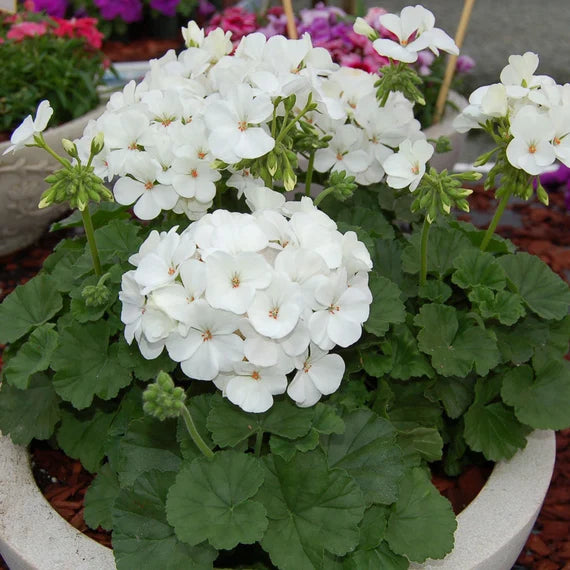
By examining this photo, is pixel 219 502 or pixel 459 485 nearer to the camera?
pixel 219 502

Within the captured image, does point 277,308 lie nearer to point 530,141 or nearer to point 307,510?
point 307,510

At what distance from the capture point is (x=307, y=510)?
4.52ft

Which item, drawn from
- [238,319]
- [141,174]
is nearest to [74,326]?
[141,174]

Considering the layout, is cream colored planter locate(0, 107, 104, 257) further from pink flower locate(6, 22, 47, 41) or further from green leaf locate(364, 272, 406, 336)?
green leaf locate(364, 272, 406, 336)

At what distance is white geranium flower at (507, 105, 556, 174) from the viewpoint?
4.81ft

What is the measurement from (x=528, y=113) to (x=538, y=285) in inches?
16.7

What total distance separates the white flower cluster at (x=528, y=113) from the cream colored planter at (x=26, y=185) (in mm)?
1479

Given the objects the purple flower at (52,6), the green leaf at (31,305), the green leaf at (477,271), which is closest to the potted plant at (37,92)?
the purple flower at (52,6)

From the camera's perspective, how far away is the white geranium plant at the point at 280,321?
1.32 m

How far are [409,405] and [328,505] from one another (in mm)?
401

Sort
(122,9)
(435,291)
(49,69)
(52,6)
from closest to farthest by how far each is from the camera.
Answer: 1. (435,291)
2. (49,69)
3. (52,6)
4. (122,9)

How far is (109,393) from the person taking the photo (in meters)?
1.54

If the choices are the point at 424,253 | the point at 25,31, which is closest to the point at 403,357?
the point at 424,253

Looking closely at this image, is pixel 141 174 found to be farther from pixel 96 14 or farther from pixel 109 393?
pixel 96 14
